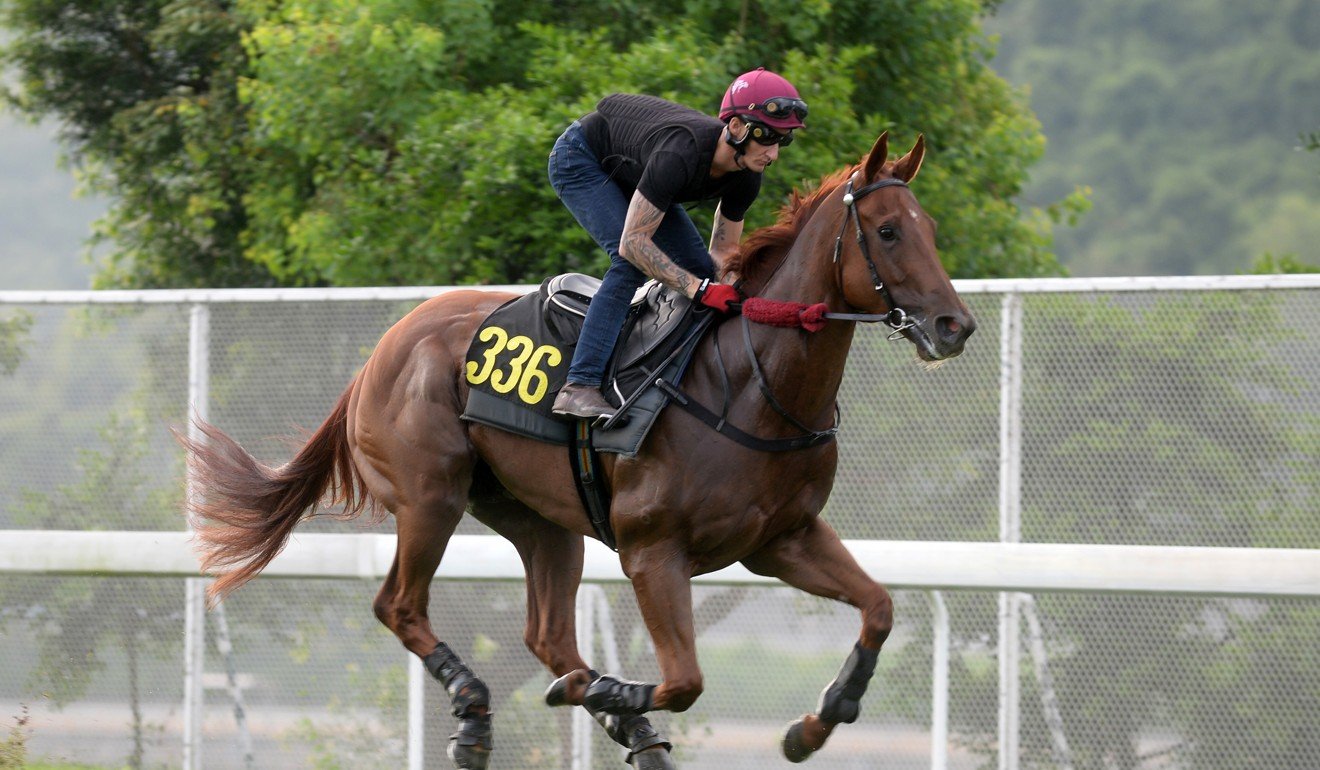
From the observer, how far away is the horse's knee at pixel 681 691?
494 cm

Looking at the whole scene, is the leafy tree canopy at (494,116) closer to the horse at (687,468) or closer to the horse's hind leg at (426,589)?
the horse at (687,468)

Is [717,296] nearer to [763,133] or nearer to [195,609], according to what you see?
[763,133]

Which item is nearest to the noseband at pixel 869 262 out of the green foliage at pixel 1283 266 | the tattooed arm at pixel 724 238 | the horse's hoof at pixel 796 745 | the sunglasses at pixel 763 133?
the sunglasses at pixel 763 133

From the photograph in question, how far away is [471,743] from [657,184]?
2.11 m

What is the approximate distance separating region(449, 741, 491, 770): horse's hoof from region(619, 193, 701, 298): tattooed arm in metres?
1.85

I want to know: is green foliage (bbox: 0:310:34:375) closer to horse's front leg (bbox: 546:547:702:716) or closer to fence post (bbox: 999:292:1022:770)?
horse's front leg (bbox: 546:547:702:716)

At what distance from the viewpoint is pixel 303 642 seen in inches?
283

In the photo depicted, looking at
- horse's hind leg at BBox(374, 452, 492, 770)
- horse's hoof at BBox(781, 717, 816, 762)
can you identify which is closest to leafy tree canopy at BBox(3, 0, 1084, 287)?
horse's hind leg at BBox(374, 452, 492, 770)

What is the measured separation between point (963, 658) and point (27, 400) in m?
4.59

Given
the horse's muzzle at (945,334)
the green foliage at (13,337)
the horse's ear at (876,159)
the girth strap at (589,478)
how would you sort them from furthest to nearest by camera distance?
the green foliage at (13,337)
the girth strap at (589,478)
the horse's ear at (876,159)
the horse's muzzle at (945,334)

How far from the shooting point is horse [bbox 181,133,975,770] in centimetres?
478

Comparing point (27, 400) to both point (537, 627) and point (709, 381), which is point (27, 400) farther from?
point (709, 381)

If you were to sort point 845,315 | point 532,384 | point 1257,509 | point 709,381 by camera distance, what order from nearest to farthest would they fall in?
point 845,315 < point 709,381 < point 532,384 < point 1257,509

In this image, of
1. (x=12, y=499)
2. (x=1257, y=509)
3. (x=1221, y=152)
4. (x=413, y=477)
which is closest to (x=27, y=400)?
(x=12, y=499)
